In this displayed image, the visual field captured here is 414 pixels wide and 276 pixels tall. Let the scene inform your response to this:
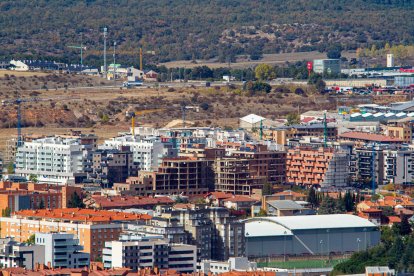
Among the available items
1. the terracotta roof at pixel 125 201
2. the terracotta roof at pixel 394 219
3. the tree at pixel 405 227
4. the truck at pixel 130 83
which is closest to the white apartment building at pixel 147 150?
the terracotta roof at pixel 125 201

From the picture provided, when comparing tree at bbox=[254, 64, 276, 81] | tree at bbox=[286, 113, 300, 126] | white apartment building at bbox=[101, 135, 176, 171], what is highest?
tree at bbox=[254, 64, 276, 81]

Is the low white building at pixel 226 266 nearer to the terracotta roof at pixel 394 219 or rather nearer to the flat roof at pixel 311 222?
the flat roof at pixel 311 222

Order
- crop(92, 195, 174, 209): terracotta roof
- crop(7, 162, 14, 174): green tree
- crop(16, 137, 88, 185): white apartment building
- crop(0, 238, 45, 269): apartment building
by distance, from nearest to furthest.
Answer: crop(0, 238, 45, 269): apartment building < crop(92, 195, 174, 209): terracotta roof < crop(16, 137, 88, 185): white apartment building < crop(7, 162, 14, 174): green tree

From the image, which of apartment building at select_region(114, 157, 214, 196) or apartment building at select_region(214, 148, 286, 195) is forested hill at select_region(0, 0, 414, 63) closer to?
apartment building at select_region(214, 148, 286, 195)

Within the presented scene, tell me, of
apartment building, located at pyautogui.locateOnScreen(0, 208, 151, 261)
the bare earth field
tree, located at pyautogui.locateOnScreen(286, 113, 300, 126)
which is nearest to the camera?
apartment building, located at pyautogui.locateOnScreen(0, 208, 151, 261)

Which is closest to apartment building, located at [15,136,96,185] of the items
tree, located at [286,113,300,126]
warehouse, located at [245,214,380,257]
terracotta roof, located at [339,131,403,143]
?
terracotta roof, located at [339,131,403,143]

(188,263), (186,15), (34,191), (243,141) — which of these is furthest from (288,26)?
(188,263)

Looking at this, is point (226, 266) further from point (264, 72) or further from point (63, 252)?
point (264, 72)

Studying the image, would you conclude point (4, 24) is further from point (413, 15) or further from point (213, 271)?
point (213, 271)

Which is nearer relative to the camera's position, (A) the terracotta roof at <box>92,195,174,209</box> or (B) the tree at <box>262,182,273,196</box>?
(A) the terracotta roof at <box>92,195,174,209</box>

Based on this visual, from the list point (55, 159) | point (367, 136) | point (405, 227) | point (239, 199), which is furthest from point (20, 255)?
point (367, 136)
